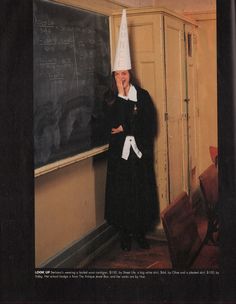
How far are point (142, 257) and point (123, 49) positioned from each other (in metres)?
0.76

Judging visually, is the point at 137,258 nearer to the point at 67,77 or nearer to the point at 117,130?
the point at 117,130

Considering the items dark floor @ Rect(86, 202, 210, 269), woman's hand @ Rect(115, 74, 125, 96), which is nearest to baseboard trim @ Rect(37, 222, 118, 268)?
dark floor @ Rect(86, 202, 210, 269)

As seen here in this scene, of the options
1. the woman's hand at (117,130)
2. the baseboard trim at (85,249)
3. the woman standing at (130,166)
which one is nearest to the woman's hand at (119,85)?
the woman standing at (130,166)

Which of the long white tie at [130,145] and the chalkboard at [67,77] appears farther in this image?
the long white tie at [130,145]

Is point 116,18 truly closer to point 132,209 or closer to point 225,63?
point 225,63

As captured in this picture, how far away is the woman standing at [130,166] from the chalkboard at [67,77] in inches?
2.5

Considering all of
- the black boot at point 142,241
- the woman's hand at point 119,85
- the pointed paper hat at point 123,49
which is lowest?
the black boot at point 142,241

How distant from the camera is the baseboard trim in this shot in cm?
165

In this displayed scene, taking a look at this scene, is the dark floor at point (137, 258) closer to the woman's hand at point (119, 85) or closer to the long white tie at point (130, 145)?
the long white tie at point (130, 145)

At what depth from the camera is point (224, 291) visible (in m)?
1.60

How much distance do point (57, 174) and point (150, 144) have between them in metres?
0.36

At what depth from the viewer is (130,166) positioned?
1716 millimetres

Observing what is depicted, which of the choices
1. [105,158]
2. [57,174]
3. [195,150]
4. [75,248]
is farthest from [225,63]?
[75,248]

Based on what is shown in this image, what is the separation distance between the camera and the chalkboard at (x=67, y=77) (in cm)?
→ 160
